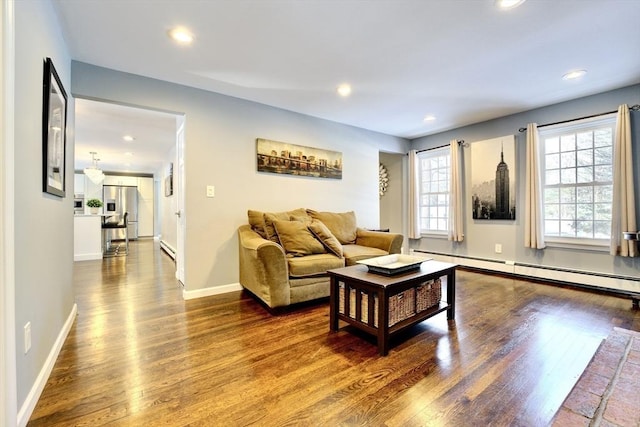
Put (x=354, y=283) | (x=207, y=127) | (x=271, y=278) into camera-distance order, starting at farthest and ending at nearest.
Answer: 1. (x=207, y=127)
2. (x=271, y=278)
3. (x=354, y=283)

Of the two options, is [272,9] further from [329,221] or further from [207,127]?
[329,221]

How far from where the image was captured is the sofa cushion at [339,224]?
144 inches

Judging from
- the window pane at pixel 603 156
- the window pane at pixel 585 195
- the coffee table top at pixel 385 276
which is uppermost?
the window pane at pixel 603 156

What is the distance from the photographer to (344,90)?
10.5 feet

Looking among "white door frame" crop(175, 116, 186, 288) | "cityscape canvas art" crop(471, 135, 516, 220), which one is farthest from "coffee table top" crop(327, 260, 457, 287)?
"cityscape canvas art" crop(471, 135, 516, 220)

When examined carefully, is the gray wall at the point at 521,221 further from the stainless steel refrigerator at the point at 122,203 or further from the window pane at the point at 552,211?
the stainless steel refrigerator at the point at 122,203

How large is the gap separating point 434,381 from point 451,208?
11.7 ft

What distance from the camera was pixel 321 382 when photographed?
5.12 ft

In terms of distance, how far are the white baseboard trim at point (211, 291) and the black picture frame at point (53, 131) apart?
1511 millimetres

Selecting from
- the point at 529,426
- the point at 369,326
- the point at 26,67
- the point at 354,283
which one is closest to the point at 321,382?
the point at 369,326

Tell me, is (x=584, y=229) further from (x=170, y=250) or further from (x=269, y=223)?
(x=170, y=250)

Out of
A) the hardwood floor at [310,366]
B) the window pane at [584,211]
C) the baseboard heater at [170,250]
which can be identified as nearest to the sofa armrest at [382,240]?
the hardwood floor at [310,366]

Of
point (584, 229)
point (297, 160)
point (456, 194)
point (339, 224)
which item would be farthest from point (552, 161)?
point (297, 160)

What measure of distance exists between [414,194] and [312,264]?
3222 millimetres
